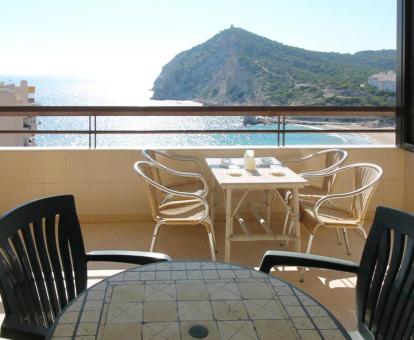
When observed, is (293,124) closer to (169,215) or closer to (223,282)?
(169,215)

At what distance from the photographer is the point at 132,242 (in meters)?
3.79

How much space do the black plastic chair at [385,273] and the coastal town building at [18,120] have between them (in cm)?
354

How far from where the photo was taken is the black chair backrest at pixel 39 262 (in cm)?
135

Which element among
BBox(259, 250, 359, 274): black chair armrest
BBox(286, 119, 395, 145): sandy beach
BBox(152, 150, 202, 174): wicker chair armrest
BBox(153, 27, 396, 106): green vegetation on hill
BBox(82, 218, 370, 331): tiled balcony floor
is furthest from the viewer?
BBox(153, 27, 396, 106): green vegetation on hill

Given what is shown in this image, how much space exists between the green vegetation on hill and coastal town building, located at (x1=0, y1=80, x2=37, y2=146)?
9.38 ft

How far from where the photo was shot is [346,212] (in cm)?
339

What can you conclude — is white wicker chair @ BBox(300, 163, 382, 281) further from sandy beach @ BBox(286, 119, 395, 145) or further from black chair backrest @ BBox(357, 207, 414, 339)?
black chair backrest @ BBox(357, 207, 414, 339)

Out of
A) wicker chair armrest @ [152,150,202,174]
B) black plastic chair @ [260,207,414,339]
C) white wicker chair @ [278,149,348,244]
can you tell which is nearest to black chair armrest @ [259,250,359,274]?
black plastic chair @ [260,207,414,339]

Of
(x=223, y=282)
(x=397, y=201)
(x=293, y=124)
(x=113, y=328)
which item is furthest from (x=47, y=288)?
(x=397, y=201)

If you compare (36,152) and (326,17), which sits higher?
(326,17)

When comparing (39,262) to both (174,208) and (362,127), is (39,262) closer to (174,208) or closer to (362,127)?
(174,208)

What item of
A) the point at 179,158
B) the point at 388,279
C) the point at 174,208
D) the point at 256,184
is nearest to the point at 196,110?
the point at 179,158

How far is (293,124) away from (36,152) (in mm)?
2363

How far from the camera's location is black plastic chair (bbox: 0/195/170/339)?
4.38 ft
